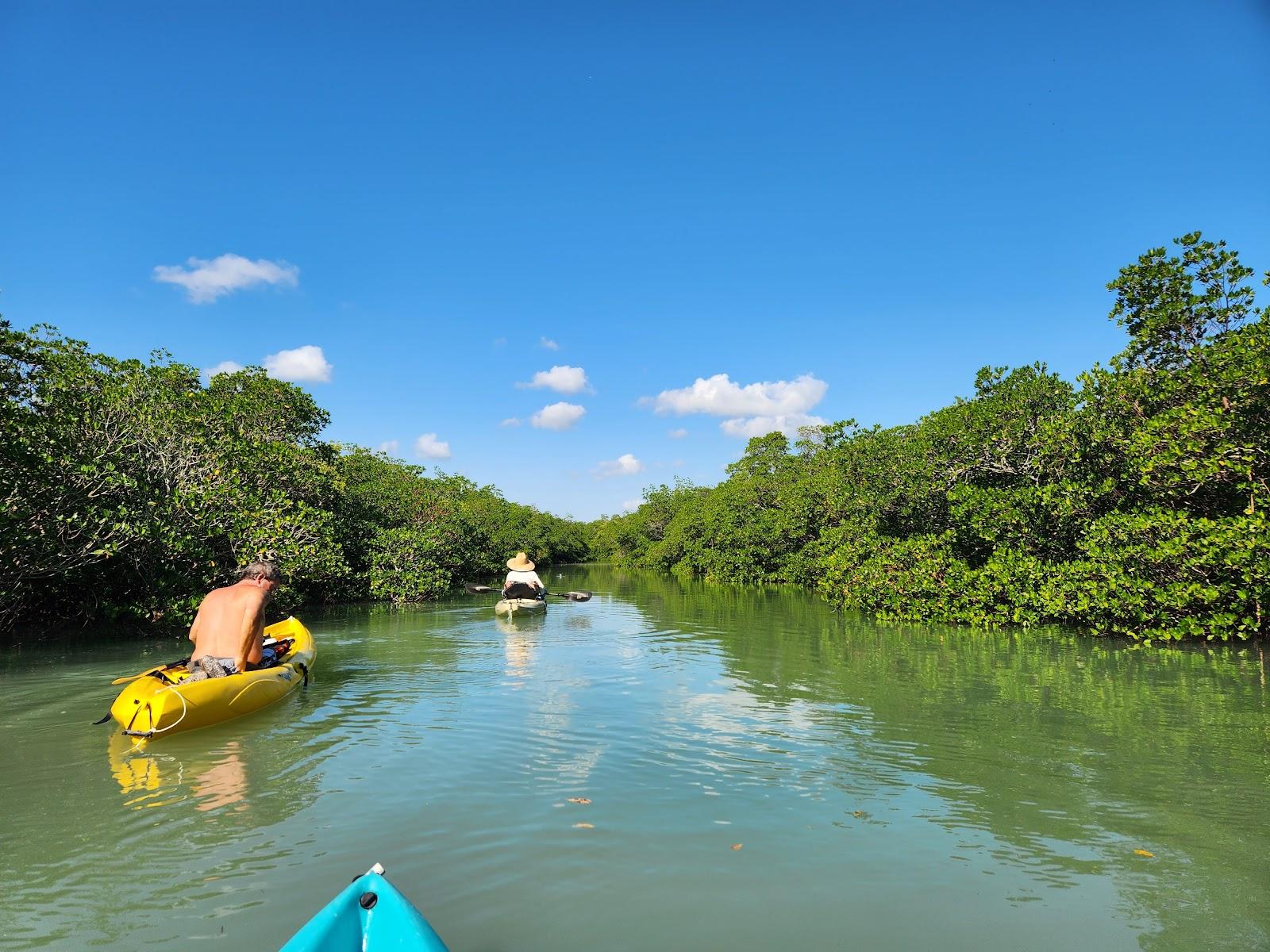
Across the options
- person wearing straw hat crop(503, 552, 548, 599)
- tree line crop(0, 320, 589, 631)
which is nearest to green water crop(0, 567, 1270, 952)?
tree line crop(0, 320, 589, 631)

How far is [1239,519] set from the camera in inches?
438

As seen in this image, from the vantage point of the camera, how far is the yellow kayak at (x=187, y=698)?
253 inches

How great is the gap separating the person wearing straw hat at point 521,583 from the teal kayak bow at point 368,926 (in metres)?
16.1

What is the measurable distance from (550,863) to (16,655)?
11.7 metres

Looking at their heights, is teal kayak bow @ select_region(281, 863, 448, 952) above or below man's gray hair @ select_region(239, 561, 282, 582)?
below

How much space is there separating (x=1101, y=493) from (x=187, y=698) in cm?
1512

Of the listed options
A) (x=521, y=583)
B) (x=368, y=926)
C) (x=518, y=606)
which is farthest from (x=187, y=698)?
(x=521, y=583)

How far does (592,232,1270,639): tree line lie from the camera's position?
11.5m

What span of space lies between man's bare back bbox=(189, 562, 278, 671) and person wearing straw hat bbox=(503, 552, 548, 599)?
11.1 meters

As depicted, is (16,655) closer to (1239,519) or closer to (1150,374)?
(1239,519)

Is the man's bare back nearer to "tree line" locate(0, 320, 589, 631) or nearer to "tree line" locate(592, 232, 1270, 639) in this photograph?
"tree line" locate(0, 320, 589, 631)

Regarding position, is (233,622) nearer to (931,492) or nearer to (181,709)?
(181,709)

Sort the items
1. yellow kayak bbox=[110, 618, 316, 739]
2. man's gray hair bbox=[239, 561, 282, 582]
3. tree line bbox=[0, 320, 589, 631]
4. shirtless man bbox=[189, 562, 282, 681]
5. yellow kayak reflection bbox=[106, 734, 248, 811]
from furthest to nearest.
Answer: tree line bbox=[0, 320, 589, 631], man's gray hair bbox=[239, 561, 282, 582], shirtless man bbox=[189, 562, 282, 681], yellow kayak bbox=[110, 618, 316, 739], yellow kayak reflection bbox=[106, 734, 248, 811]

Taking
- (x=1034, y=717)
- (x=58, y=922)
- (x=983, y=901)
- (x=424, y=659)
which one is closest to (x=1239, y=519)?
(x=1034, y=717)
